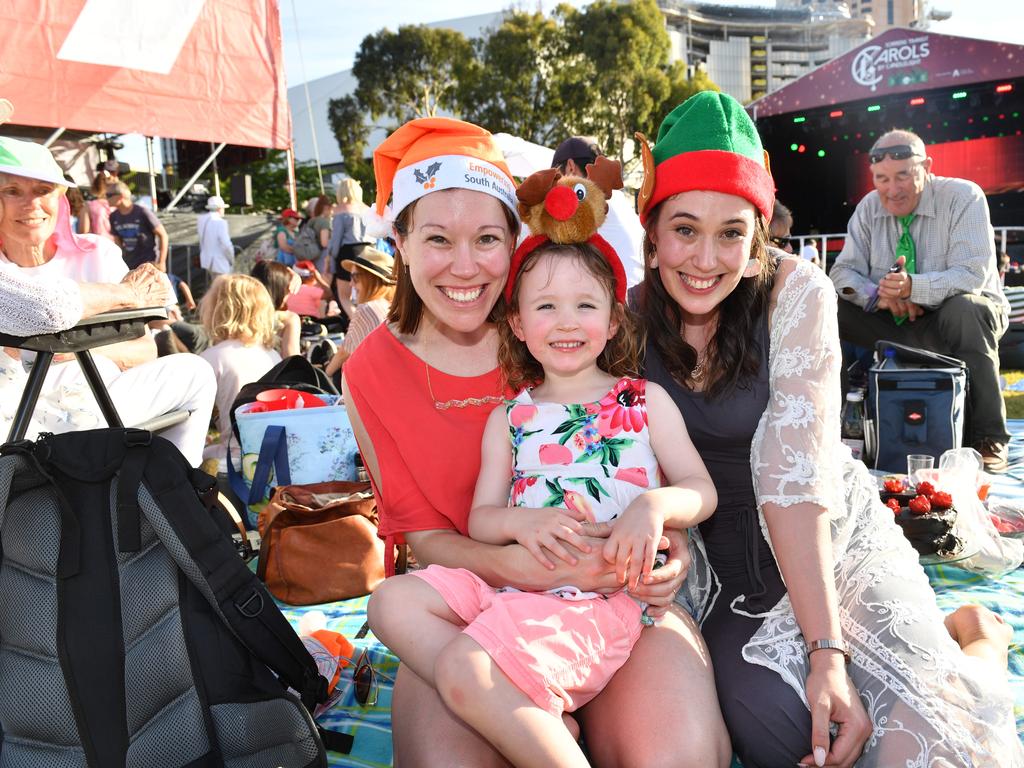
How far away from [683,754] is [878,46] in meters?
16.3

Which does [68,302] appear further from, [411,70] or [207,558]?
[411,70]

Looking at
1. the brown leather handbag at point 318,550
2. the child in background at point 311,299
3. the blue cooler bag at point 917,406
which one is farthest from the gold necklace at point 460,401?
the child in background at point 311,299

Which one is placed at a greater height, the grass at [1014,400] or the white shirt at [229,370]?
the white shirt at [229,370]

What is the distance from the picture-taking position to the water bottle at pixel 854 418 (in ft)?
17.6

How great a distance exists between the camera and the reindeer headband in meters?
2.08

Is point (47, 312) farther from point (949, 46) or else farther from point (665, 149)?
point (949, 46)

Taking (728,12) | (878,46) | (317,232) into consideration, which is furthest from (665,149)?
(728,12)

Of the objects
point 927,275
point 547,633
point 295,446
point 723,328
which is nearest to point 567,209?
point 723,328

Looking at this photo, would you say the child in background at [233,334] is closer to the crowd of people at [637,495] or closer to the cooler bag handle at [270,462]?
the cooler bag handle at [270,462]

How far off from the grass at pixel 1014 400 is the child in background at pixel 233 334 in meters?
5.33

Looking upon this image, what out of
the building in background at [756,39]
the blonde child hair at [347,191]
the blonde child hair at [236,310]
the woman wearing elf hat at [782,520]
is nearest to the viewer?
the woman wearing elf hat at [782,520]

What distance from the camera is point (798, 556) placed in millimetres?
1902

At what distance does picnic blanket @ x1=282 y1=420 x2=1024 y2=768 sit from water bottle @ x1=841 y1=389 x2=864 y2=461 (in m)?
1.26

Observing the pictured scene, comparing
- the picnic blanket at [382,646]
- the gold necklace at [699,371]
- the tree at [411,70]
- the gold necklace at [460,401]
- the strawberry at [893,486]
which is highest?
the tree at [411,70]
